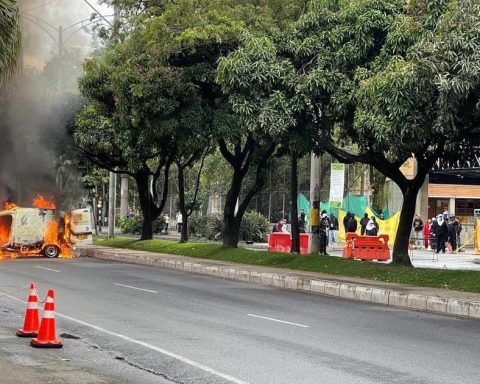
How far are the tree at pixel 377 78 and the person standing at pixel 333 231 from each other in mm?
14933

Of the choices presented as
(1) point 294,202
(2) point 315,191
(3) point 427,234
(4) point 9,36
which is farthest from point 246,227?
(4) point 9,36

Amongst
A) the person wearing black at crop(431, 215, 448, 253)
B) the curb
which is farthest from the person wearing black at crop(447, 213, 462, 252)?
the curb

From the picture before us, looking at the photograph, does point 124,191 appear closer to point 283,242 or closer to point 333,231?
point 333,231

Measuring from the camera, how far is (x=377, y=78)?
15.8m

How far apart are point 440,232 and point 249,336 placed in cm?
2378

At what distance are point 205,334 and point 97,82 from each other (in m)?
16.9

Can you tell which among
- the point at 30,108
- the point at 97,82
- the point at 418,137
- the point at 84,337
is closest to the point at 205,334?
the point at 84,337

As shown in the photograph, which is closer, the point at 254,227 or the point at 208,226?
the point at 254,227

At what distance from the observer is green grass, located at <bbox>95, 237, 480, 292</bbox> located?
17406mm

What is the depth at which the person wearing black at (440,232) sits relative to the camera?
32.7m

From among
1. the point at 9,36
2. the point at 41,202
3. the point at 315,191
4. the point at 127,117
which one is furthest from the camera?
the point at 41,202

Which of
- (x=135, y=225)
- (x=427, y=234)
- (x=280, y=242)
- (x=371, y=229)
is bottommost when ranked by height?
(x=280, y=242)

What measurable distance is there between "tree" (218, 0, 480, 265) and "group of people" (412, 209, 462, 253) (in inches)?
504

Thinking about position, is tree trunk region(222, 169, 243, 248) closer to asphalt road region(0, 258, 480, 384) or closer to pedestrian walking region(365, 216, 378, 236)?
pedestrian walking region(365, 216, 378, 236)
